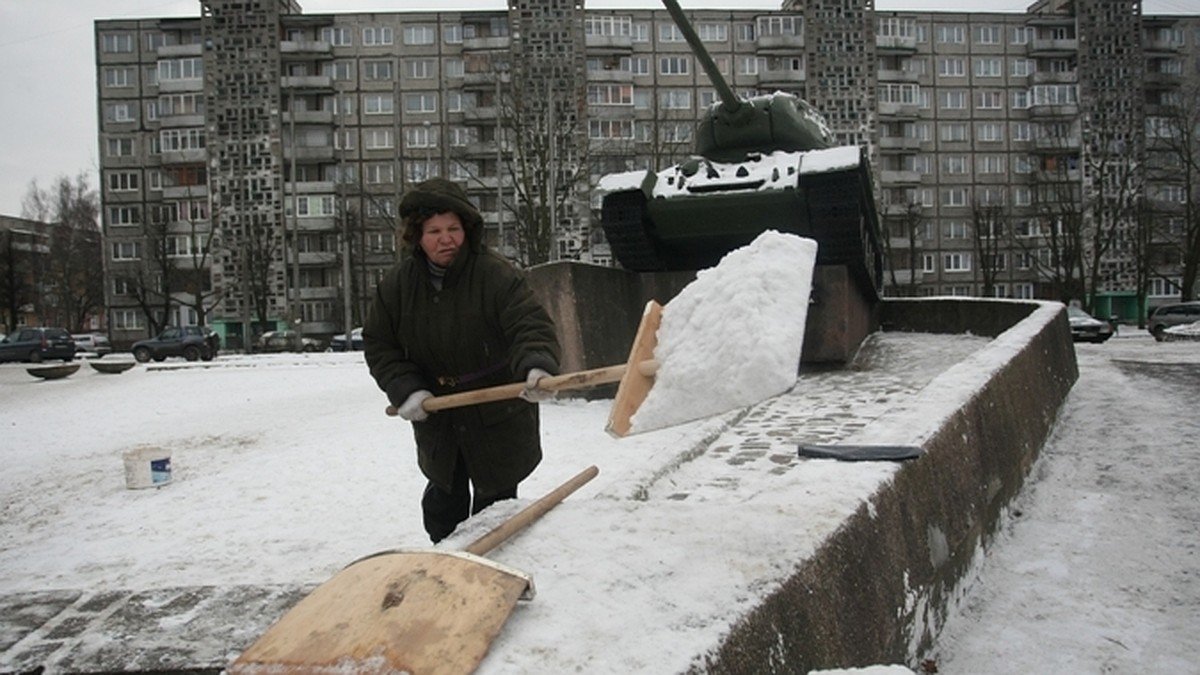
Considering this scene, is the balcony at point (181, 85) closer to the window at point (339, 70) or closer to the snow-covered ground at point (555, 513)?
the window at point (339, 70)

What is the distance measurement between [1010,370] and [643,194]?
5.43m

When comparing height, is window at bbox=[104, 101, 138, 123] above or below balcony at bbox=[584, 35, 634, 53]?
below

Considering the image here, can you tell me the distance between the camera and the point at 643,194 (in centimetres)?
994

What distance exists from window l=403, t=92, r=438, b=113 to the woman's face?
43027 millimetres

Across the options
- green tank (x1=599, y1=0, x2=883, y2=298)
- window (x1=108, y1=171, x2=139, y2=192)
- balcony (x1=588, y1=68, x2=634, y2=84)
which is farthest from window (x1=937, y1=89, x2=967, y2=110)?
window (x1=108, y1=171, x2=139, y2=192)

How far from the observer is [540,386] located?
2922mm

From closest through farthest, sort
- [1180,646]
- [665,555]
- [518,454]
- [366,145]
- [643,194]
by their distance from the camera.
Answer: [665,555] → [1180,646] → [518,454] → [643,194] → [366,145]

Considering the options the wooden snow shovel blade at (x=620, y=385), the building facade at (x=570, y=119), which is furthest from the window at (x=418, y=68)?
the wooden snow shovel blade at (x=620, y=385)

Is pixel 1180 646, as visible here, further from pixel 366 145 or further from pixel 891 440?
pixel 366 145

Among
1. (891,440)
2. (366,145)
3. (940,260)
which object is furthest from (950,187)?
(891,440)

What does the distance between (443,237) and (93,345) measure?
46.1m

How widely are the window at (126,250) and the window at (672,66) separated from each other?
92.1 ft

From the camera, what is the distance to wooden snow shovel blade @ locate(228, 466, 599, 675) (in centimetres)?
175

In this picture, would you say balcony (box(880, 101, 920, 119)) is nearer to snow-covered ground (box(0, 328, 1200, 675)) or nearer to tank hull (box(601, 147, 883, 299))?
snow-covered ground (box(0, 328, 1200, 675))
